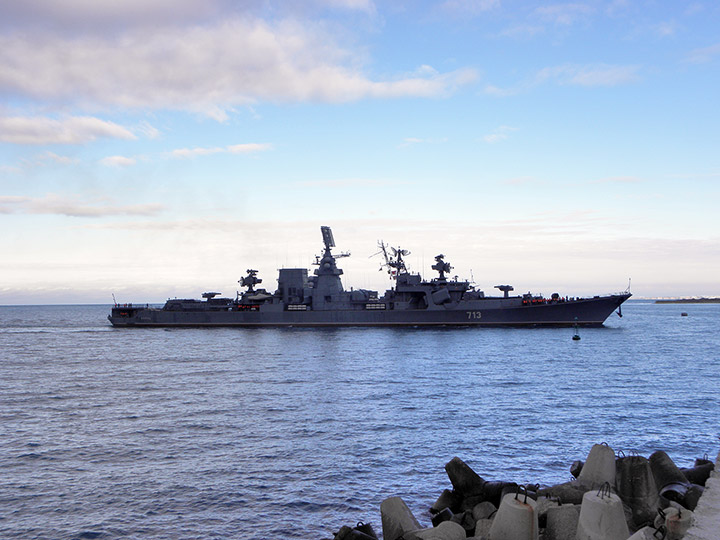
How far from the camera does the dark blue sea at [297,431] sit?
14922 millimetres

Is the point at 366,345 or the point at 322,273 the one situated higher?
the point at 322,273

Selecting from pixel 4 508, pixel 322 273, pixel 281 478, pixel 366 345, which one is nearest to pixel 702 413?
pixel 281 478

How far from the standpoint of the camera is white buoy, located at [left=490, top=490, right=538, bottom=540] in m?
9.71

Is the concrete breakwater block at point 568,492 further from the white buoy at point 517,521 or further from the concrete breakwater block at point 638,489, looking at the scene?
the white buoy at point 517,521

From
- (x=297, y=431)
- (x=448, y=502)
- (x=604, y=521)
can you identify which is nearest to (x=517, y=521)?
(x=604, y=521)

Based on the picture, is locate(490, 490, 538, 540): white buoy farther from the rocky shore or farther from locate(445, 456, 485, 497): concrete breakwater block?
locate(445, 456, 485, 497): concrete breakwater block

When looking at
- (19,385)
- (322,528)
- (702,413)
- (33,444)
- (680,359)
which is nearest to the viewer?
(322,528)

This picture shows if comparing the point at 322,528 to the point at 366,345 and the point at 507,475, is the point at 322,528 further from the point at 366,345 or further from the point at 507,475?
the point at 366,345

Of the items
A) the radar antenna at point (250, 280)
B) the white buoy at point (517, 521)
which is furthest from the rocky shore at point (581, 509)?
Answer: the radar antenna at point (250, 280)

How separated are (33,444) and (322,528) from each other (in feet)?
46.3

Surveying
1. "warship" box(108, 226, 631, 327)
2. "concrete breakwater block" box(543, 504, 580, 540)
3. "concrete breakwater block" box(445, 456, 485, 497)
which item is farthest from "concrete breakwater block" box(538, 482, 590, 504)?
"warship" box(108, 226, 631, 327)

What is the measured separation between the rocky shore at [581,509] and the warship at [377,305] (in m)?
58.7

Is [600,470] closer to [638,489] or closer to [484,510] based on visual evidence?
[638,489]

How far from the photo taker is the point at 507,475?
56.5 ft
